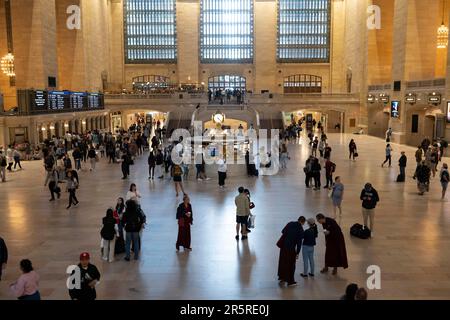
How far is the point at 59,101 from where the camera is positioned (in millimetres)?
28859

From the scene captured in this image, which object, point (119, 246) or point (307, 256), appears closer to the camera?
point (307, 256)

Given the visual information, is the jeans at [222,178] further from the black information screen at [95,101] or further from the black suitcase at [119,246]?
the black information screen at [95,101]

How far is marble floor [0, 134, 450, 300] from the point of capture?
7.92 m

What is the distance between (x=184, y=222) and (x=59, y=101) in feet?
71.6

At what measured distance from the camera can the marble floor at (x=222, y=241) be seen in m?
7.92

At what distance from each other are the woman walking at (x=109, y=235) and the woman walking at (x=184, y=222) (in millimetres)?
1342

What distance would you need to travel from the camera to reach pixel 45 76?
31.0 meters

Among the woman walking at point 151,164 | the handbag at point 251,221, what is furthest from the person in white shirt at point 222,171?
the handbag at point 251,221

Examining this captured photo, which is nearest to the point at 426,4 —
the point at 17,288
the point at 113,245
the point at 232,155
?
the point at 232,155

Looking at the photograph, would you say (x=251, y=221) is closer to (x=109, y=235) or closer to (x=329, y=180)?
(x=109, y=235)

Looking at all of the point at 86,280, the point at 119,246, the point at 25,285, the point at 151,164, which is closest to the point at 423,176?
the point at 151,164

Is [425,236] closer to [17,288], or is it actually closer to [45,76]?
[17,288]
